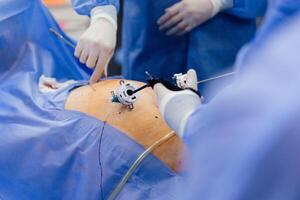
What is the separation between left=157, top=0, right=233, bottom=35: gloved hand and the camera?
135 centimetres

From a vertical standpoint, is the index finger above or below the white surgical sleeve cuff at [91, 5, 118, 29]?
below

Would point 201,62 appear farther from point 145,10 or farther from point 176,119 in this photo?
point 176,119

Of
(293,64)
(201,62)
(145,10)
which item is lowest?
(201,62)

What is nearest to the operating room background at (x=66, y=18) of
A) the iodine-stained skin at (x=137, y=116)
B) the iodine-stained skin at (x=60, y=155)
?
the iodine-stained skin at (x=60, y=155)

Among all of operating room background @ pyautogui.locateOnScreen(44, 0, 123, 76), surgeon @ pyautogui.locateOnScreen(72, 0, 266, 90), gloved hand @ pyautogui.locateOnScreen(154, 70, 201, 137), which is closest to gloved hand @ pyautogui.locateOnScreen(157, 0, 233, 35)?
surgeon @ pyautogui.locateOnScreen(72, 0, 266, 90)

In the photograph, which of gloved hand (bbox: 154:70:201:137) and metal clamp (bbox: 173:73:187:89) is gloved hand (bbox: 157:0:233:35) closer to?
metal clamp (bbox: 173:73:187:89)

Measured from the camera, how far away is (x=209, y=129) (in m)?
0.63

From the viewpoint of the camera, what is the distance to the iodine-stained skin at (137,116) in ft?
3.25

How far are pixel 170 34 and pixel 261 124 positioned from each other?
2.98 ft

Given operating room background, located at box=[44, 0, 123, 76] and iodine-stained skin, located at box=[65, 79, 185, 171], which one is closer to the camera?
iodine-stained skin, located at box=[65, 79, 185, 171]

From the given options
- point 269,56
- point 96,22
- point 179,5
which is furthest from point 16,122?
point 269,56

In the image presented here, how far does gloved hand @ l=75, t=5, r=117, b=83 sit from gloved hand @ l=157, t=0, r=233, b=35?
7.3 inches

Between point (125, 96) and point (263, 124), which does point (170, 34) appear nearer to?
point (125, 96)

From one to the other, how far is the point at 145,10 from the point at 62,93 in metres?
0.40
